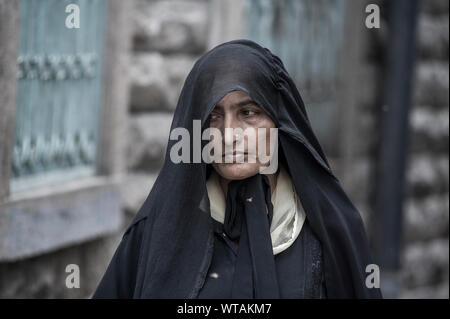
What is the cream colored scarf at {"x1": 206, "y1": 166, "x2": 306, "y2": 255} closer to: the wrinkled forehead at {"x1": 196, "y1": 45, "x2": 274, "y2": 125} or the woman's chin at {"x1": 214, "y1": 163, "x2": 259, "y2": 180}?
the woman's chin at {"x1": 214, "y1": 163, "x2": 259, "y2": 180}

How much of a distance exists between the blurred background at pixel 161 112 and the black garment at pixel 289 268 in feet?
4.04

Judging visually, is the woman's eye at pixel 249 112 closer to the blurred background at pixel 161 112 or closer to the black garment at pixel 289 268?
the black garment at pixel 289 268

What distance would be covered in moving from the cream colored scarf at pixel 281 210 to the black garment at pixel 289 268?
27 mm

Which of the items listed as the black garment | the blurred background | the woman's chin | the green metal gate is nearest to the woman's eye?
the woman's chin

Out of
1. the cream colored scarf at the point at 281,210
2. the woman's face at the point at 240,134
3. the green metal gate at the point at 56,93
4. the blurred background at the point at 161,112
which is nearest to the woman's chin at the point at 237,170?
the woman's face at the point at 240,134

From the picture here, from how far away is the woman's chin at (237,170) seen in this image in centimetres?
261

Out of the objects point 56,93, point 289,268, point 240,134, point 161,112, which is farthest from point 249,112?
point 161,112

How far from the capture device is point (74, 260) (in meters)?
4.26

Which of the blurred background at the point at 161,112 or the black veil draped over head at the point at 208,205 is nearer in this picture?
the black veil draped over head at the point at 208,205

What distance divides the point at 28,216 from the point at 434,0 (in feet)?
15.6

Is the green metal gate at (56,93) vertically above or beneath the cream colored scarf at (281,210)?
above

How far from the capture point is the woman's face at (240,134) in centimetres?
260

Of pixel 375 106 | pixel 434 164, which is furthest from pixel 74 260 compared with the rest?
pixel 434 164

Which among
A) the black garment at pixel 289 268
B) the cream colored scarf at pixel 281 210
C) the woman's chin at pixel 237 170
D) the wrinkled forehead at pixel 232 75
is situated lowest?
the black garment at pixel 289 268
